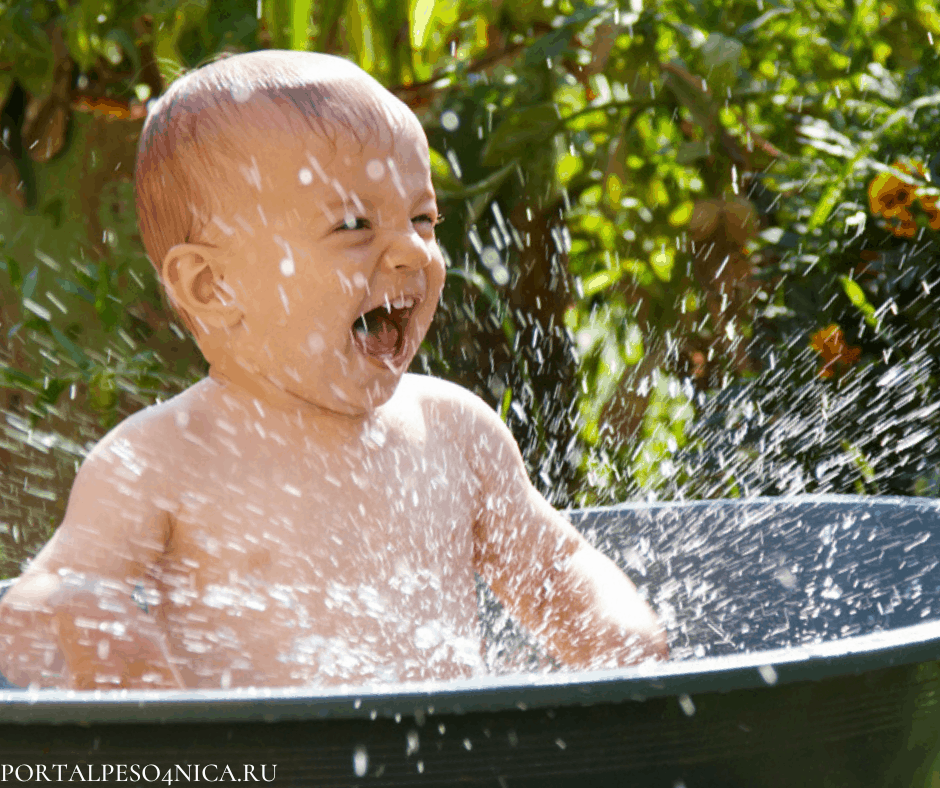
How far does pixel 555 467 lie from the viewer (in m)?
2.45

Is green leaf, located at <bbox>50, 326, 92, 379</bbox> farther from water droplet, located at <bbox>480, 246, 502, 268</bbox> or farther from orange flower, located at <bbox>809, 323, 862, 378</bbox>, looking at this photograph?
orange flower, located at <bbox>809, 323, 862, 378</bbox>

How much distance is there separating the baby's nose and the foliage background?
2.75 feet

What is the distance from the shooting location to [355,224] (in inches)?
42.5

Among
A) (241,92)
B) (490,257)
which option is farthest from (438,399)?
(490,257)

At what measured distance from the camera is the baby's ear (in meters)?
1.09

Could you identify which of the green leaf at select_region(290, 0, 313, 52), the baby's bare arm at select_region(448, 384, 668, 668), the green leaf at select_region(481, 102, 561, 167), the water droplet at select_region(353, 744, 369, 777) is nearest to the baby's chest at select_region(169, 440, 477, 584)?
the baby's bare arm at select_region(448, 384, 668, 668)

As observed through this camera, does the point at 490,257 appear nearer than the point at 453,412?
No

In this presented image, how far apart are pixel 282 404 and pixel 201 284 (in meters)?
0.14

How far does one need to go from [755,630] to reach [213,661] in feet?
2.08

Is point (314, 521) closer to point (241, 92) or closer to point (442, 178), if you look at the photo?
point (241, 92)

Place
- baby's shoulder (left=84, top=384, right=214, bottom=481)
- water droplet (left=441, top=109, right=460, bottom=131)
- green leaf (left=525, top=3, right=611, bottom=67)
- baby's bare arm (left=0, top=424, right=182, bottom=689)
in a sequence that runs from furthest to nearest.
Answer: water droplet (left=441, top=109, right=460, bottom=131), green leaf (left=525, top=3, right=611, bottom=67), baby's shoulder (left=84, top=384, right=214, bottom=481), baby's bare arm (left=0, top=424, right=182, bottom=689)

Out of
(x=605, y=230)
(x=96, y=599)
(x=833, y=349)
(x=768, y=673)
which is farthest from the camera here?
(x=605, y=230)

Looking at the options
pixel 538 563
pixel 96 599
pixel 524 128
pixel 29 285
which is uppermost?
pixel 96 599

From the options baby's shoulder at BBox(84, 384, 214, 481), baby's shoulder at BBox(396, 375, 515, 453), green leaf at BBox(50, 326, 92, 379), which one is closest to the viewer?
baby's shoulder at BBox(84, 384, 214, 481)
